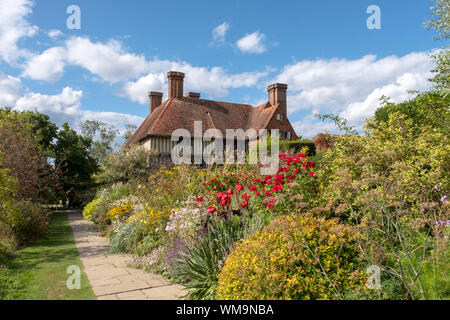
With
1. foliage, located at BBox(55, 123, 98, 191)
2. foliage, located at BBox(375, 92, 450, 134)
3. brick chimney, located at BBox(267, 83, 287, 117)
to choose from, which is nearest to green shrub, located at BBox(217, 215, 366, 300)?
foliage, located at BBox(375, 92, 450, 134)

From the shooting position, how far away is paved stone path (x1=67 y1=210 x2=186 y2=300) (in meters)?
4.28

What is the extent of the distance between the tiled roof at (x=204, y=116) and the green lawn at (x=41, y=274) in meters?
14.7

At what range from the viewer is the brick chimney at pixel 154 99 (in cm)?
2912

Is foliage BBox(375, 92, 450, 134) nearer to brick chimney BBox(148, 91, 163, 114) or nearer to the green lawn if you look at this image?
the green lawn

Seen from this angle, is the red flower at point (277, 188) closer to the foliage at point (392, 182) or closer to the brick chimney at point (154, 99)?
the foliage at point (392, 182)

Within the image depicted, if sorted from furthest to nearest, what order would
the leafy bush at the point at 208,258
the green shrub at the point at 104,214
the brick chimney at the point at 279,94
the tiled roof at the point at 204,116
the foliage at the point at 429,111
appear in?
the brick chimney at the point at 279,94 < the tiled roof at the point at 204,116 < the green shrub at the point at 104,214 < the foliage at the point at 429,111 < the leafy bush at the point at 208,258

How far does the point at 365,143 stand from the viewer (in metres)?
6.18

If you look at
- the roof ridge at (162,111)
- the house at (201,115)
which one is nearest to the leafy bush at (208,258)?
the house at (201,115)

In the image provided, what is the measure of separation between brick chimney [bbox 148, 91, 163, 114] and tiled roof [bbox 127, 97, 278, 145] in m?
1.00

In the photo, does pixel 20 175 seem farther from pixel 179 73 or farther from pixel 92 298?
pixel 179 73

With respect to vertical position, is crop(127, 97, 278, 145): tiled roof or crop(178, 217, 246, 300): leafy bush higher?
crop(127, 97, 278, 145): tiled roof

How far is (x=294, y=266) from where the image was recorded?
3.36 metres

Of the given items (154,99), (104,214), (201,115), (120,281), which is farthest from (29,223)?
(154,99)
